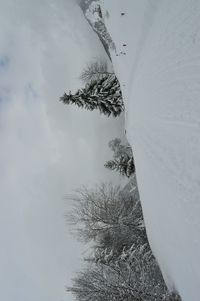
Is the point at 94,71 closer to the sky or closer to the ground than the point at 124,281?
closer to the sky

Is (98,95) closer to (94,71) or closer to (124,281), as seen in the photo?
(94,71)

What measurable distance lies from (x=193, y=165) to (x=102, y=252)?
15450 mm

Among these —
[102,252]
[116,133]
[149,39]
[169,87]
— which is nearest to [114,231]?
[102,252]

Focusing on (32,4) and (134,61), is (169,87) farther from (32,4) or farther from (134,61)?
Answer: (32,4)

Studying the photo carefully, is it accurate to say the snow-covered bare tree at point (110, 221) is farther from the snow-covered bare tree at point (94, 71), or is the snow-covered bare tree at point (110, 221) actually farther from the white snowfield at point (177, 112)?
the white snowfield at point (177, 112)

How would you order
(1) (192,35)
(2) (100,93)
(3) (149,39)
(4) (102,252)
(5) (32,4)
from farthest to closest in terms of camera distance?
(5) (32,4), (4) (102,252), (2) (100,93), (3) (149,39), (1) (192,35)

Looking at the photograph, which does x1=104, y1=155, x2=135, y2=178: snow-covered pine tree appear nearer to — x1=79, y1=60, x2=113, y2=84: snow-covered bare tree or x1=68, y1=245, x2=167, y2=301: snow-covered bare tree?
x1=68, y1=245, x2=167, y2=301: snow-covered bare tree

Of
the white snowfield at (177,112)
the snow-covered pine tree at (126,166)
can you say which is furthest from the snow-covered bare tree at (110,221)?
the white snowfield at (177,112)

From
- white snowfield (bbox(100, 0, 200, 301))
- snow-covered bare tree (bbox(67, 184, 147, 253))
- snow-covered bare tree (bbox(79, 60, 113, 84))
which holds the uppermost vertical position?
snow-covered bare tree (bbox(79, 60, 113, 84))

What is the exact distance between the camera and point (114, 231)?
62.0 ft

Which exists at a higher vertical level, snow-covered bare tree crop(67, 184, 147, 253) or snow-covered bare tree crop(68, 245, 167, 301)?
snow-covered bare tree crop(67, 184, 147, 253)

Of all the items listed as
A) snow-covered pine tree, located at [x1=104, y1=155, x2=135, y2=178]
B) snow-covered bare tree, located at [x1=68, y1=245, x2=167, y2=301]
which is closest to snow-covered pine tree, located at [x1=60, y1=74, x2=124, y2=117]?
snow-covered pine tree, located at [x1=104, y1=155, x2=135, y2=178]

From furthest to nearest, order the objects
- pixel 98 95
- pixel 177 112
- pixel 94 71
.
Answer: pixel 94 71 < pixel 98 95 < pixel 177 112

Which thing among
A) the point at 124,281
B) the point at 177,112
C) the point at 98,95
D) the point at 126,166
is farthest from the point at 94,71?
the point at 177,112
